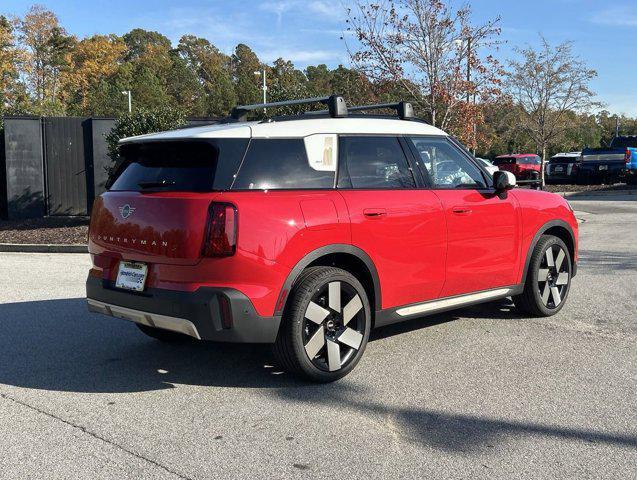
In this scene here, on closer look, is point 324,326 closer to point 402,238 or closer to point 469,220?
point 402,238

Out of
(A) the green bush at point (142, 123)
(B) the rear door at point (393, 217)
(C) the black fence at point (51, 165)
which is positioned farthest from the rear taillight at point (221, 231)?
(C) the black fence at point (51, 165)

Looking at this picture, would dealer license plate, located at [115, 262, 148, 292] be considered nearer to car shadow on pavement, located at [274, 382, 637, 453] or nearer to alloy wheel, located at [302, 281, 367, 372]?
alloy wheel, located at [302, 281, 367, 372]

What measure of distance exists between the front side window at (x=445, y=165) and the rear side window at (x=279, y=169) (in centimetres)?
104

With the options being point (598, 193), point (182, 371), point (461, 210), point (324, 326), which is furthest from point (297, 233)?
point (598, 193)

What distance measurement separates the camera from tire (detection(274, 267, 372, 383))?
13.7 ft

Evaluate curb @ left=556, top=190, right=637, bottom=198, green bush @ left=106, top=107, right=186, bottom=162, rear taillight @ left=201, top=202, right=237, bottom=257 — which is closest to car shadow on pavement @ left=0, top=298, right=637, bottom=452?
rear taillight @ left=201, top=202, right=237, bottom=257

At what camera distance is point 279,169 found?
4.29m

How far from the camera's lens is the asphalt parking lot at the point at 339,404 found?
3.23 meters

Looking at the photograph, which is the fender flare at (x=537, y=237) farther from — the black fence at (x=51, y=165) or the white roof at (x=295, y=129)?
the black fence at (x=51, y=165)

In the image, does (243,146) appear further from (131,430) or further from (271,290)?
(131,430)

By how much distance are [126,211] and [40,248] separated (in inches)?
332

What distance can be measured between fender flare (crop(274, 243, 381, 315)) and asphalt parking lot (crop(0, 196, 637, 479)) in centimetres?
60

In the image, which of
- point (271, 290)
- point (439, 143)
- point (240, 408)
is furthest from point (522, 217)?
point (240, 408)

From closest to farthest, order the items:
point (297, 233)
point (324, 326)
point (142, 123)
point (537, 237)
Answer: point (297, 233) < point (324, 326) < point (537, 237) < point (142, 123)
